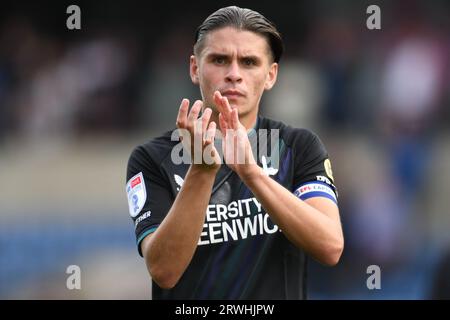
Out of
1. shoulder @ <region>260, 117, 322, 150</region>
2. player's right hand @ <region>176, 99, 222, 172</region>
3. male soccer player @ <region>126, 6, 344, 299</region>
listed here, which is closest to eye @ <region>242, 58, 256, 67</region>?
male soccer player @ <region>126, 6, 344, 299</region>

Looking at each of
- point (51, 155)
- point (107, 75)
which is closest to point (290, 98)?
point (107, 75)

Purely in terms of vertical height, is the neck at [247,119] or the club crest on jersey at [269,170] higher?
the neck at [247,119]

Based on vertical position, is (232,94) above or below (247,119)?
above

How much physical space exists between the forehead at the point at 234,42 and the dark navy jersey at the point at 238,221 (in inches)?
15.4

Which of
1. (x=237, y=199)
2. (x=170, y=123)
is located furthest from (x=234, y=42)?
(x=170, y=123)

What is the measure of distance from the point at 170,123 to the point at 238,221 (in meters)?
3.51

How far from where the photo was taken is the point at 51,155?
6625 mm

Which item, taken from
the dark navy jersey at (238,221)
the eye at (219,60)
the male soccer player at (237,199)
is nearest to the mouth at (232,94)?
the male soccer player at (237,199)

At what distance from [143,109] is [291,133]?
3588 mm

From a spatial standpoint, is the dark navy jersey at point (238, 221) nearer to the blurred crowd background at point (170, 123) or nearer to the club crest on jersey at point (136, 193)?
the club crest on jersey at point (136, 193)

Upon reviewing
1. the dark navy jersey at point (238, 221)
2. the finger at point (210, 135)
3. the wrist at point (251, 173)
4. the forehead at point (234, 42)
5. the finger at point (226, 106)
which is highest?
the forehead at point (234, 42)

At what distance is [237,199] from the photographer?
129 inches

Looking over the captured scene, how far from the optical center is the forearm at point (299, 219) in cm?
280

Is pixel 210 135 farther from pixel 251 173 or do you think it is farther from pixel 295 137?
pixel 295 137
